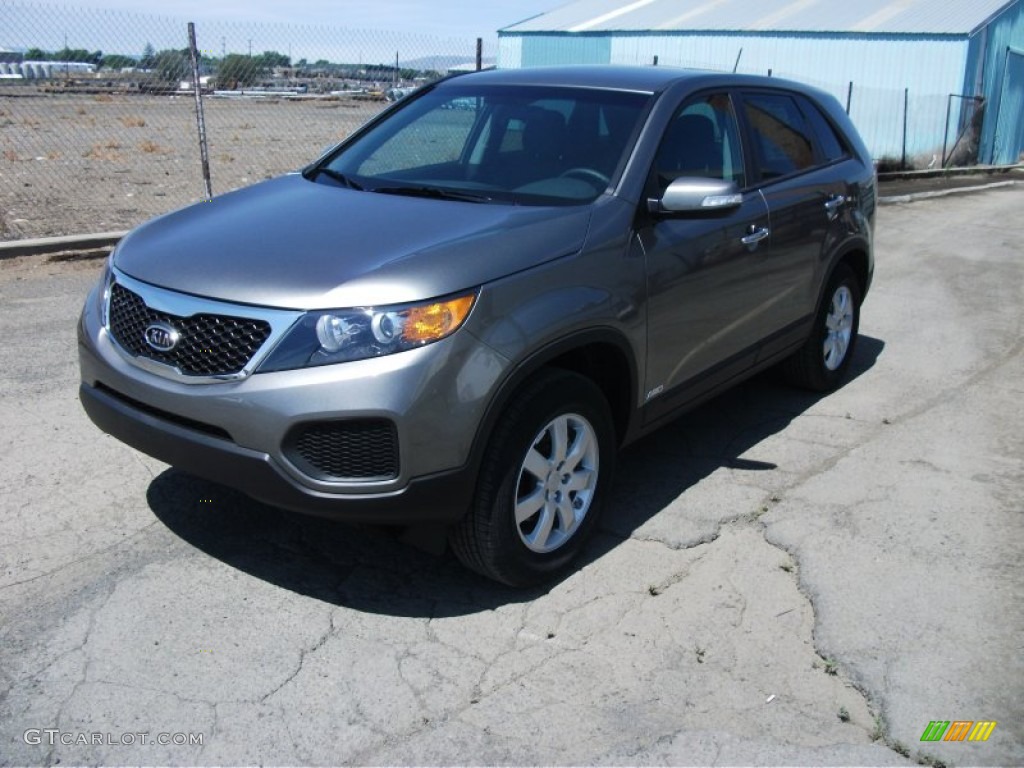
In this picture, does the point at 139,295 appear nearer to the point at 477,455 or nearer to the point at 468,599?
the point at 477,455

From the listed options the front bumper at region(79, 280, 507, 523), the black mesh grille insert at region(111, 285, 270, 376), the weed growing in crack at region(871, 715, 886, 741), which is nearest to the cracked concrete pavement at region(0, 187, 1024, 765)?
the weed growing in crack at region(871, 715, 886, 741)

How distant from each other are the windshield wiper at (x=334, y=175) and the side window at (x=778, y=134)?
1981 millimetres

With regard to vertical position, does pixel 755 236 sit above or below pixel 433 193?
below

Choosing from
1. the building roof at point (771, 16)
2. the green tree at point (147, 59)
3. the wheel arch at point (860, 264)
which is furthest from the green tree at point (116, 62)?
the building roof at point (771, 16)

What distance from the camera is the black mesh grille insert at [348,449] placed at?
10.6 ft

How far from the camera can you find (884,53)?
86.2 ft

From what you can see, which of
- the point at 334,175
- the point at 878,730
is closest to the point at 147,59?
the point at 334,175

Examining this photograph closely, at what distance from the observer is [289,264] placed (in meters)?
3.47

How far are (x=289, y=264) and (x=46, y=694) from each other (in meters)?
1.53

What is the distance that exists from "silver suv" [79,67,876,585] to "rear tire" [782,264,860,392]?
69 centimetres

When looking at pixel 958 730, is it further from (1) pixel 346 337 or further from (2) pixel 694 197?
(1) pixel 346 337

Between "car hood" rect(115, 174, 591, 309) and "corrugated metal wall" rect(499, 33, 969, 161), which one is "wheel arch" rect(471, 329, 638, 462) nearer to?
"car hood" rect(115, 174, 591, 309)

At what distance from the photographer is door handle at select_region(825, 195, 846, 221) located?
5.65 meters

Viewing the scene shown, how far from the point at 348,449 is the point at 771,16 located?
29.7m
